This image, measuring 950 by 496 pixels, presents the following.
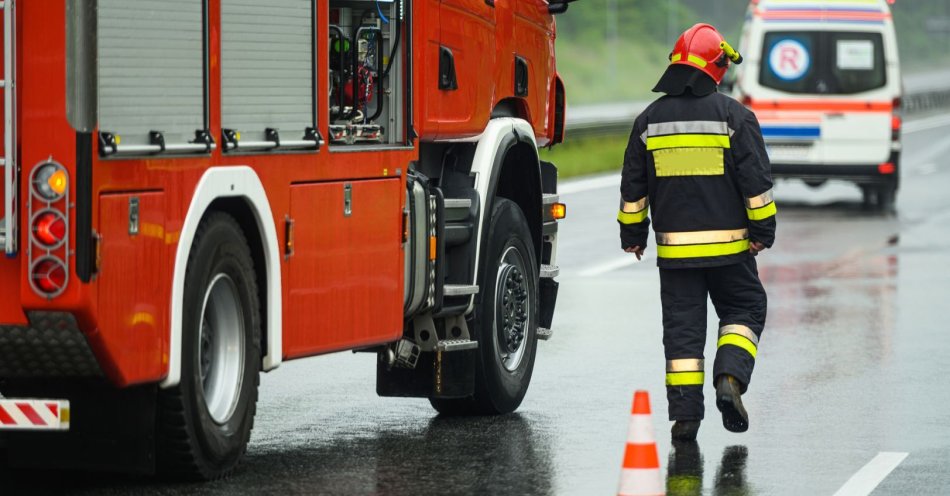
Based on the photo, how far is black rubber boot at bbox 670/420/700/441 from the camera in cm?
872

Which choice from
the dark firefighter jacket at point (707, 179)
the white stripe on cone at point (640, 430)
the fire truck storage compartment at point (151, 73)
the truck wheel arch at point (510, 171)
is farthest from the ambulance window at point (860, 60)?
the white stripe on cone at point (640, 430)

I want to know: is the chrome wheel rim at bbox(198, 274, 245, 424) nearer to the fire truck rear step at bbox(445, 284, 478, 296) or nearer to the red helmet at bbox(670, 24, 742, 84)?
the fire truck rear step at bbox(445, 284, 478, 296)

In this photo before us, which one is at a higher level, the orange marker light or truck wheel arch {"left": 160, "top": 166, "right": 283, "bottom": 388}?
the orange marker light

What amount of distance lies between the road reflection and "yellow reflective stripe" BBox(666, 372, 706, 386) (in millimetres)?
249

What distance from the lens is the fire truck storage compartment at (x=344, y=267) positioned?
790cm

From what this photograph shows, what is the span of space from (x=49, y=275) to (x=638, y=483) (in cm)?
194

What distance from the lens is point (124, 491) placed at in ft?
24.2

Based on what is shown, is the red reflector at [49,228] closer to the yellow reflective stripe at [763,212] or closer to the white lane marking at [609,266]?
the yellow reflective stripe at [763,212]

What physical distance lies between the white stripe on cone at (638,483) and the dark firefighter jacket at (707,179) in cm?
239

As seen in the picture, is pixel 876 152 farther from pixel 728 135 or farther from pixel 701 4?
pixel 701 4

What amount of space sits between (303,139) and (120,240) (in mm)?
1410

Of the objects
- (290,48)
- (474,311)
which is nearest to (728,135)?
(474,311)

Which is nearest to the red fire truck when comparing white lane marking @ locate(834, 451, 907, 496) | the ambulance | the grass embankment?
white lane marking @ locate(834, 451, 907, 496)

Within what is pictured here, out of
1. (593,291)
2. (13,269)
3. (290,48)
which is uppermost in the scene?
(290,48)
